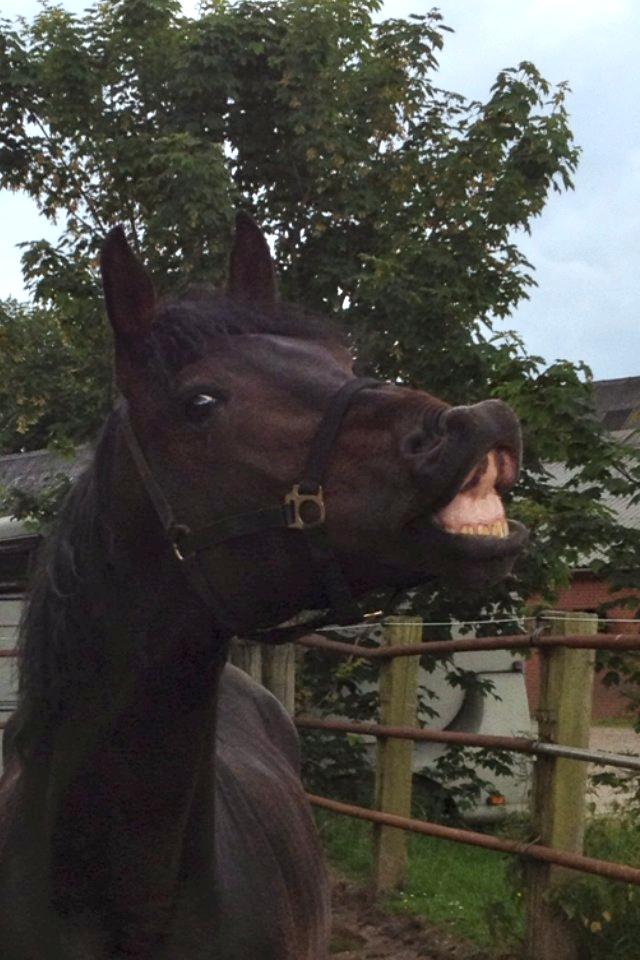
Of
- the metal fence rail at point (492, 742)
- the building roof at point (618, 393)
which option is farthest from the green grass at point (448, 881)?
the building roof at point (618, 393)

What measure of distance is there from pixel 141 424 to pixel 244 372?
23 cm

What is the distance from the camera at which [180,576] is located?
2434 mm

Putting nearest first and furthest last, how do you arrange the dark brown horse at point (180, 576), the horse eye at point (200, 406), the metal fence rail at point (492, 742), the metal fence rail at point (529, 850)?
the dark brown horse at point (180, 576) < the horse eye at point (200, 406) < the metal fence rail at point (529, 850) < the metal fence rail at point (492, 742)

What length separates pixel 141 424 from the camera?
2.46 m

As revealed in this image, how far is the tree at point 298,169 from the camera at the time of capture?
30.4ft

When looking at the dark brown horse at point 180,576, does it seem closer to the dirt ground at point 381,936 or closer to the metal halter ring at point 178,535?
the metal halter ring at point 178,535

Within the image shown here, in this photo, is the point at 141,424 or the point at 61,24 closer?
the point at 141,424

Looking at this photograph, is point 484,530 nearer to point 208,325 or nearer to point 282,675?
point 208,325

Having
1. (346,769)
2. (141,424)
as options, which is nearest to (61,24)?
(346,769)

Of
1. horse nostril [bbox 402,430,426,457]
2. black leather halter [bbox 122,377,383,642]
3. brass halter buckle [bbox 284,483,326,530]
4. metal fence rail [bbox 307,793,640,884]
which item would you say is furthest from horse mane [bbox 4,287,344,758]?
metal fence rail [bbox 307,793,640,884]

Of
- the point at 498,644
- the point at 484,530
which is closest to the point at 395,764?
the point at 498,644

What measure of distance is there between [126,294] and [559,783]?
11.2 feet

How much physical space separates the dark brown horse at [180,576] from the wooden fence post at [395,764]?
4.29 meters

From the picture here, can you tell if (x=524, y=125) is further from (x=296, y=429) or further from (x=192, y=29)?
(x=296, y=429)
